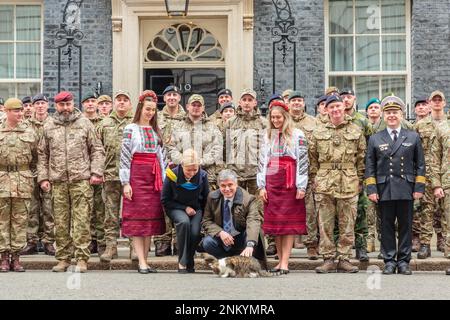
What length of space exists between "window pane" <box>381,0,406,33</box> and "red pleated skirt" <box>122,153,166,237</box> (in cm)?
710

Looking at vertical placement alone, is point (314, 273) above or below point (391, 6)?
below

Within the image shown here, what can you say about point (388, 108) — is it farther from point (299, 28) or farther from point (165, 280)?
point (299, 28)

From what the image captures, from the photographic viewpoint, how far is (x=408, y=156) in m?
11.1

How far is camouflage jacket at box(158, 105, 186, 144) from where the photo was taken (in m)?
12.6

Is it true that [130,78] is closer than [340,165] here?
No

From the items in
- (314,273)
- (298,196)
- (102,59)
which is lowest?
(314,273)

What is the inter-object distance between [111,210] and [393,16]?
24.0 ft

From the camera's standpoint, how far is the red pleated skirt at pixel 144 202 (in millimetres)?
11227

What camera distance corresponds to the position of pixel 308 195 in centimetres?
1225

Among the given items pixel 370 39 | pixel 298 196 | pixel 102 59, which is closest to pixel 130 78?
pixel 102 59

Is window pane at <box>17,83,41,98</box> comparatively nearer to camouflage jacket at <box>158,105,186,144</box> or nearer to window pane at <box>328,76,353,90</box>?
camouflage jacket at <box>158,105,186,144</box>

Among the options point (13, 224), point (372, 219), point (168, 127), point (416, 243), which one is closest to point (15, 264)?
point (13, 224)

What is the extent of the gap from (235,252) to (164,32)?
685 cm

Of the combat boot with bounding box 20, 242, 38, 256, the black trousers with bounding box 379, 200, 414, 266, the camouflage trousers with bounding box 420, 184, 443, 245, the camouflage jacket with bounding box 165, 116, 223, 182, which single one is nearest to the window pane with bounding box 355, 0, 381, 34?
the camouflage trousers with bounding box 420, 184, 443, 245
